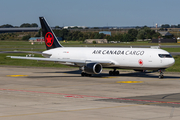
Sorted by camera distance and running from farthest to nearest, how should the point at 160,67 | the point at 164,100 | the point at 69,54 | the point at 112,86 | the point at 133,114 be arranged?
the point at 69,54
the point at 160,67
the point at 112,86
the point at 164,100
the point at 133,114

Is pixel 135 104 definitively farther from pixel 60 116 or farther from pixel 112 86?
pixel 112 86

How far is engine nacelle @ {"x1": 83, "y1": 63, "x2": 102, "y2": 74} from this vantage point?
135ft

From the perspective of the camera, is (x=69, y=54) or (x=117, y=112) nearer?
(x=117, y=112)

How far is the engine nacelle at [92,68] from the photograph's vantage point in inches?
1621

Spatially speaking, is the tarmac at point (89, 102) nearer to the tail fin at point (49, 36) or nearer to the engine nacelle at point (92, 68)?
the engine nacelle at point (92, 68)

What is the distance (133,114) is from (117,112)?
108 cm

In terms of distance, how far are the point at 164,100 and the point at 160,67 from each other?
15340mm

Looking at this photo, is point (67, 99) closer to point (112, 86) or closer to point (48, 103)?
point (48, 103)

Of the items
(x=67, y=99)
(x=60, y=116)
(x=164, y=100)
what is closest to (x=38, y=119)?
(x=60, y=116)

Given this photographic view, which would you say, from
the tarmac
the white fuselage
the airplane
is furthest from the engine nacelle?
the tarmac

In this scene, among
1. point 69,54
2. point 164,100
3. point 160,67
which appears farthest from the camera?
point 69,54

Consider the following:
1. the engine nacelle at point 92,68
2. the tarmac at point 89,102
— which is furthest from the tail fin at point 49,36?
the tarmac at point 89,102

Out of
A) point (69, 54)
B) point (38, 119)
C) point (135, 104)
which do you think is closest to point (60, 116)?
point (38, 119)

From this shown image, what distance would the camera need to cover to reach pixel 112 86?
33.7m
